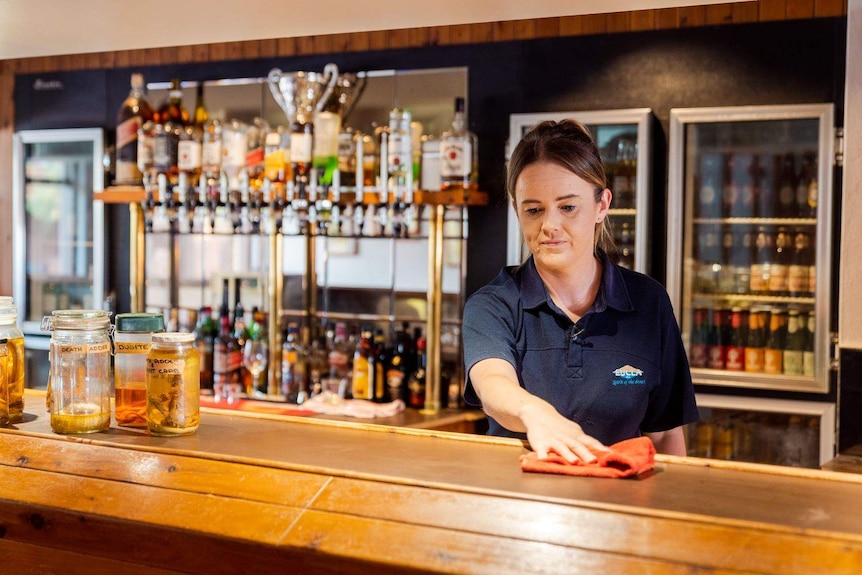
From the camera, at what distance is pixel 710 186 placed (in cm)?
389

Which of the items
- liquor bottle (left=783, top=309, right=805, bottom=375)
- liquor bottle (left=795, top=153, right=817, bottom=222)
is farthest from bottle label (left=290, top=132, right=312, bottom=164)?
liquor bottle (left=783, top=309, right=805, bottom=375)

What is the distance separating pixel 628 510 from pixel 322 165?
3.11 metres

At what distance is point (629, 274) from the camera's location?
2.04 m

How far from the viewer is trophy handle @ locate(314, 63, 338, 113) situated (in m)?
4.29

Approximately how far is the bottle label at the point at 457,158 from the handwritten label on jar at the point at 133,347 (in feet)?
8.11

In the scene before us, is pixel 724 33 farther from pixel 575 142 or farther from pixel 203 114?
pixel 203 114

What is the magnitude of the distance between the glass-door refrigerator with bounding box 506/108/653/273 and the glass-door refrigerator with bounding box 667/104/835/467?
0.47 ft

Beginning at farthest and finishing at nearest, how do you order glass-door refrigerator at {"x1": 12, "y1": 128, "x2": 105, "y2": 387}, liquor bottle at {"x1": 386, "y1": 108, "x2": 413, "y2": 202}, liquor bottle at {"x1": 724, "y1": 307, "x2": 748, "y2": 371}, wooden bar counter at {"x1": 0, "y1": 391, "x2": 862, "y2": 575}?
glass-door refrigerator at {"x1": 12, "y1": 128, "x2": 105, "y2": 387}, liquor bottle at {"x1": 386, "y1": 108, "x2": 413, "y2": 202}, liquor bottle at {"x1": 724, "y1": 307, "x2": 748, "y2": 371}, wooden bar counter at {"x1": 0, "y1": 391, "x2": 862, "y2": 575}

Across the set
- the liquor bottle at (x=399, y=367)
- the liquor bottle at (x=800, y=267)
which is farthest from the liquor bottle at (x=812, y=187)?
the liquor bottle at (x=399, y=367)

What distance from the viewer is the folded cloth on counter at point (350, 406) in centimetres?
393

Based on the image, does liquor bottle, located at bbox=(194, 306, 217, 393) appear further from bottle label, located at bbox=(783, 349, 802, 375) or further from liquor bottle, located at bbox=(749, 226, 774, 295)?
bottle label, located at bbox=(783, 349, 802, 375)

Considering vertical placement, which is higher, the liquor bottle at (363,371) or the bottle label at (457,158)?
the bottle label at (457,158)

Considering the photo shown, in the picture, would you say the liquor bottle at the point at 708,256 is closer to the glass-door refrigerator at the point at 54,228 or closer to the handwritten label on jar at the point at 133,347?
the handwritten label on jar at the point at 133,347

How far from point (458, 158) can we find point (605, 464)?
2696 millimetres
